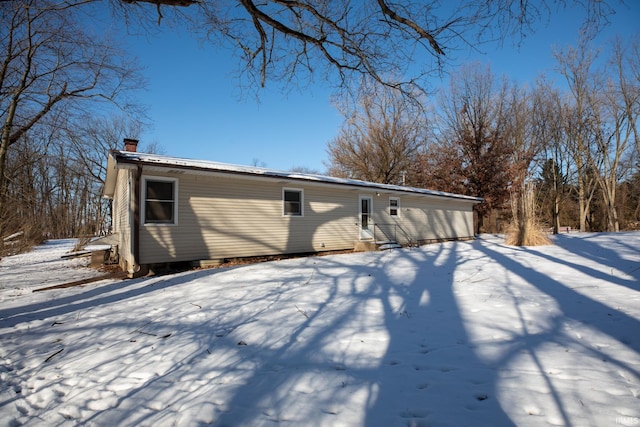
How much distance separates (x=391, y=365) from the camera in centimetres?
309

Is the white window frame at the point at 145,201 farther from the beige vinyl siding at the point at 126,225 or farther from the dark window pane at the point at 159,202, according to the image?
the beige vinyl siding at the point at 126,225

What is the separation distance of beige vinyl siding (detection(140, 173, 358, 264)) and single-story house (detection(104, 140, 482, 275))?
27 mm

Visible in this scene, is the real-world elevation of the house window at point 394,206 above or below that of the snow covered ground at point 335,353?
above

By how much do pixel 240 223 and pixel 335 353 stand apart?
7.77 m

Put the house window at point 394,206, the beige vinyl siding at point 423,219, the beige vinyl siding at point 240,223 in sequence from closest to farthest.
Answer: the beige vinyl siding at point 240,223, the beige vinyl siding at point 423,219, the house window at point 394,206

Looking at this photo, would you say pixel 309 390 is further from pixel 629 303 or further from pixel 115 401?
pixel 629 303

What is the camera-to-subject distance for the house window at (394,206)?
15.4 m

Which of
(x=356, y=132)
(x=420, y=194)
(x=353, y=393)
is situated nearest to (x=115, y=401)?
(x=353, y=393)

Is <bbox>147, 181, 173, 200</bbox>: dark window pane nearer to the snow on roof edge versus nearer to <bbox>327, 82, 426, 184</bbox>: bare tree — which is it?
the snow on roof edge

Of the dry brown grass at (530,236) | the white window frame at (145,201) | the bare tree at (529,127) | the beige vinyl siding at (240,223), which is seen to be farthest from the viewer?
the bare tree at (529,127)

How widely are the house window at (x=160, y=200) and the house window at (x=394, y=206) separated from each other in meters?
9.69

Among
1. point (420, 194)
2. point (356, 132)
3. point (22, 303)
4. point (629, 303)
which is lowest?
point (22, 303)

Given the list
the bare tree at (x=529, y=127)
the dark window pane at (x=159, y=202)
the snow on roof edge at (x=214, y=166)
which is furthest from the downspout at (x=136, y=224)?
the bare tree at (x=529, y=127)

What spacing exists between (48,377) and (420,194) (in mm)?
15123
